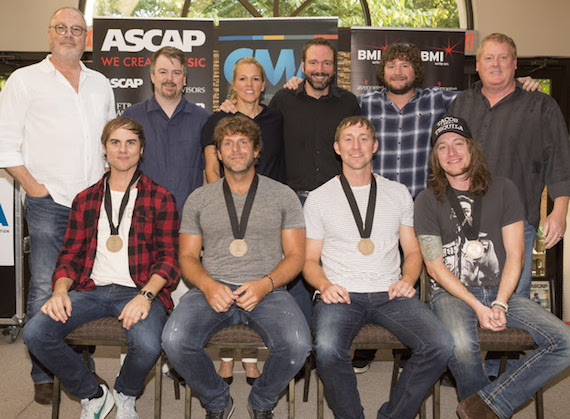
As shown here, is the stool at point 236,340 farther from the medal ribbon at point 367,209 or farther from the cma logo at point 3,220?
the cma logo at point 3,220

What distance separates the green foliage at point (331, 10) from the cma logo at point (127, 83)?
4.79ft

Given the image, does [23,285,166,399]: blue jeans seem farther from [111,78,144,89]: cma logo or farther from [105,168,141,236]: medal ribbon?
[111,78,144,89]: cma logo

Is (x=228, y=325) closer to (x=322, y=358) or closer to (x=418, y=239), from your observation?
(x=322, y=358)

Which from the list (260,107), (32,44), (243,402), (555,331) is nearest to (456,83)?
(260,107)

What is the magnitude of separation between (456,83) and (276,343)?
3.78 m

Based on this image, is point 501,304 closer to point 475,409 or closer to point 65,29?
point 475,409

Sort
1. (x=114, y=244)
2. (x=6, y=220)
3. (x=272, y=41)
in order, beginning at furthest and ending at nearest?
(x=272, y=41), (x=6, y=220), (x=114, y=244)

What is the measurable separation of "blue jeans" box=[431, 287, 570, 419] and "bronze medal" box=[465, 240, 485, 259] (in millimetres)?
314

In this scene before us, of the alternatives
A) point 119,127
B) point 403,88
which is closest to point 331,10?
point 403,88

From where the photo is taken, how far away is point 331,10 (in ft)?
A: 20.5

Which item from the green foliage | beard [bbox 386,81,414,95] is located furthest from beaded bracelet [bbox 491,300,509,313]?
the green foliage

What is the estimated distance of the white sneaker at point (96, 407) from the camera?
281 cm

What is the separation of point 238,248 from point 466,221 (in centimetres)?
122

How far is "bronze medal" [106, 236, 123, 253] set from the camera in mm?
2881
